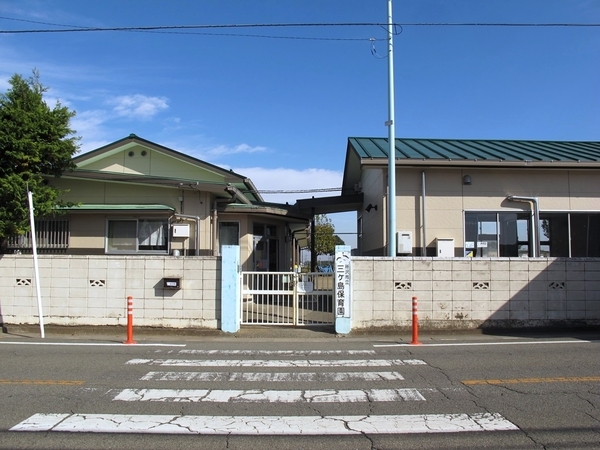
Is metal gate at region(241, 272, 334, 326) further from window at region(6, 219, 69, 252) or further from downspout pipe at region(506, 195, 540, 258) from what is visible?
downspout pipe at region(506, 195, 540, 258)

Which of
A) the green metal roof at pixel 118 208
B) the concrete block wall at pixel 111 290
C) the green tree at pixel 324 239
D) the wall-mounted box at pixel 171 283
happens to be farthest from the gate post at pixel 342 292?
the green tree at pixel 324 239

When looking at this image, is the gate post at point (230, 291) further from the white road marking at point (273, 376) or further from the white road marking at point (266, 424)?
the white road marking at point (266, 424)

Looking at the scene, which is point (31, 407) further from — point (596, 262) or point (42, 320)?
point (596, 262)

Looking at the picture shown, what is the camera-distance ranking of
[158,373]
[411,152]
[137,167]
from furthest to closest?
[137,167], [411,152], [158,373]

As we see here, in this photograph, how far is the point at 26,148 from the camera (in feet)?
39.9

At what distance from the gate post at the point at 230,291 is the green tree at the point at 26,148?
5.03 m

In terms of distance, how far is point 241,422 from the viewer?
5305mm

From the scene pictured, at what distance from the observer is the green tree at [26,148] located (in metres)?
12.0

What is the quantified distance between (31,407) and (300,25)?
9771 mm

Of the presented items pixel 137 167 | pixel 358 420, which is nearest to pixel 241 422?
pixel 358 420

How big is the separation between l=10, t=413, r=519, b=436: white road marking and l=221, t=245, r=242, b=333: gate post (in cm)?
622

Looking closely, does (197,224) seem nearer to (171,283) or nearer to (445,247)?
(171,283)

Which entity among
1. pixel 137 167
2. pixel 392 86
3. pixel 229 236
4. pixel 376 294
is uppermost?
pixel 392 86

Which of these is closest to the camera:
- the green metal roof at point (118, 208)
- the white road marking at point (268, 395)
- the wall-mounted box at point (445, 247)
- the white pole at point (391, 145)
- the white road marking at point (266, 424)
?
the white road marking at point (266, 424)
